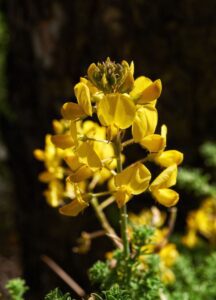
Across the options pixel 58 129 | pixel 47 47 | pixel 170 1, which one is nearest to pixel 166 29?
pixel 170 1

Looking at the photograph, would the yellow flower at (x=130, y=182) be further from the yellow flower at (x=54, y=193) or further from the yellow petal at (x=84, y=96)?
the yellow flower at (x=54, y=193)

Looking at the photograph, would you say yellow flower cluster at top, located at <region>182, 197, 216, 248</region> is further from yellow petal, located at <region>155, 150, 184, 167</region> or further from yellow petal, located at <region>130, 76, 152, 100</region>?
yellow petal, located at <region>130, 76, 152, 100</region>

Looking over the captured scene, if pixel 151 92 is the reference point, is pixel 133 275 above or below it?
below

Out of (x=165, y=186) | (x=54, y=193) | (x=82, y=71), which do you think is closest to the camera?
(x=165, y=186)

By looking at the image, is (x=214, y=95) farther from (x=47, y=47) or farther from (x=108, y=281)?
(x=108, y=281)

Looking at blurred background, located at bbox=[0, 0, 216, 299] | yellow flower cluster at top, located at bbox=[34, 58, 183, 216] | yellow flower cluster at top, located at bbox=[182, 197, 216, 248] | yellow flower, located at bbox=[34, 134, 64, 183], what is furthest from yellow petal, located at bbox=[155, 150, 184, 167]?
blurred background, located at bbox=[0, 0, 216, 299]

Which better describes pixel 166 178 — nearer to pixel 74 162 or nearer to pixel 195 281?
pixel 74 162

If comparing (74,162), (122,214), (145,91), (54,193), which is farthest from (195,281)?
(145,91)
